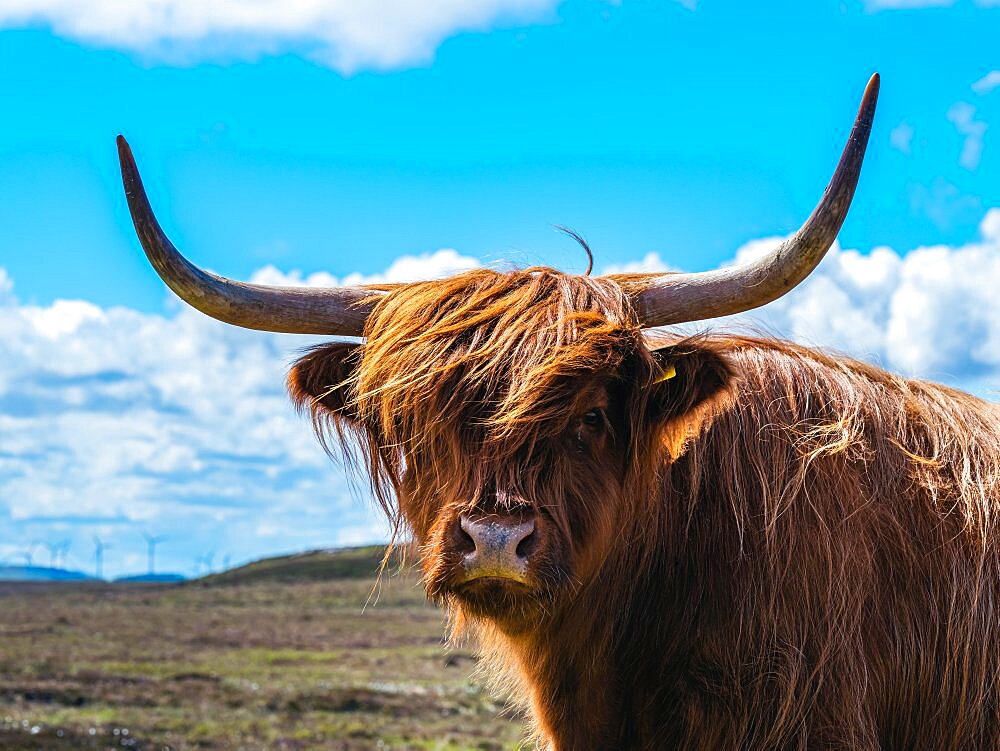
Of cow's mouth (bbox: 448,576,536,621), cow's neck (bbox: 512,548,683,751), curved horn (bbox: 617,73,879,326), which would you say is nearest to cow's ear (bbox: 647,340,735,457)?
curved horn (bbox: 617,73,879,326)

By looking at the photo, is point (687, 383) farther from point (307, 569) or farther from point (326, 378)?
point (307, 569)

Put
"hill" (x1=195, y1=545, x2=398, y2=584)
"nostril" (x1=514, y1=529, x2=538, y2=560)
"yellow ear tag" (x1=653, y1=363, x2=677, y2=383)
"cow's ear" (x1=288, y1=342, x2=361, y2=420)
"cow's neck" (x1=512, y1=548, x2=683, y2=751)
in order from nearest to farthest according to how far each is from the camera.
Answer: "nostril" (x1=514, y1=529, x2=538, y2=560), "yellow ear tag" (x1=653, y1=363, x2=677, y2=383), "cow's neck" (x1=512, y1=548, x2=683, y2=751), "cow's ear" (x1=288, y1=342, x2=361, y2=420), "hill" (x1=195, y1=545, x2=398, y2=584)

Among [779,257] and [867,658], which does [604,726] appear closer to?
[867,658]

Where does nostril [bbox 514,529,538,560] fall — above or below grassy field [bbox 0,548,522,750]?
above

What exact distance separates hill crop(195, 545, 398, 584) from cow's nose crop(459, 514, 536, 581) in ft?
275

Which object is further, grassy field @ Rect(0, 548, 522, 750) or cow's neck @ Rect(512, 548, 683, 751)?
grassy field @ Rect(0, 548, 522, 750)

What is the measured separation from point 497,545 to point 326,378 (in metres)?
1.41

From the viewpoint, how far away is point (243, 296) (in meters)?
4.16

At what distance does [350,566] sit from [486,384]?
312 ft

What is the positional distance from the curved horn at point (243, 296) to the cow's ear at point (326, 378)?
0.25 feet

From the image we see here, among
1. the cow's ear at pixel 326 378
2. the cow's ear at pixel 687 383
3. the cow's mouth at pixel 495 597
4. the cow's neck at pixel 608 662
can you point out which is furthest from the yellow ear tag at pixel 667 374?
the cow's ear at pixel 326 378

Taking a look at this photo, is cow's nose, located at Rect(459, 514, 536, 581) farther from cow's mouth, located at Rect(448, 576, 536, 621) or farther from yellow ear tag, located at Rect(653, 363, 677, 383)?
yellow ear tag, located at Rect(653, 363, 677, 383)

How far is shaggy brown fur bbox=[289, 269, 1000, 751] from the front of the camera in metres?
3.60

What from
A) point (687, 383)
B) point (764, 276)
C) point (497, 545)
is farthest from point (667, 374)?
point (497, 545)
